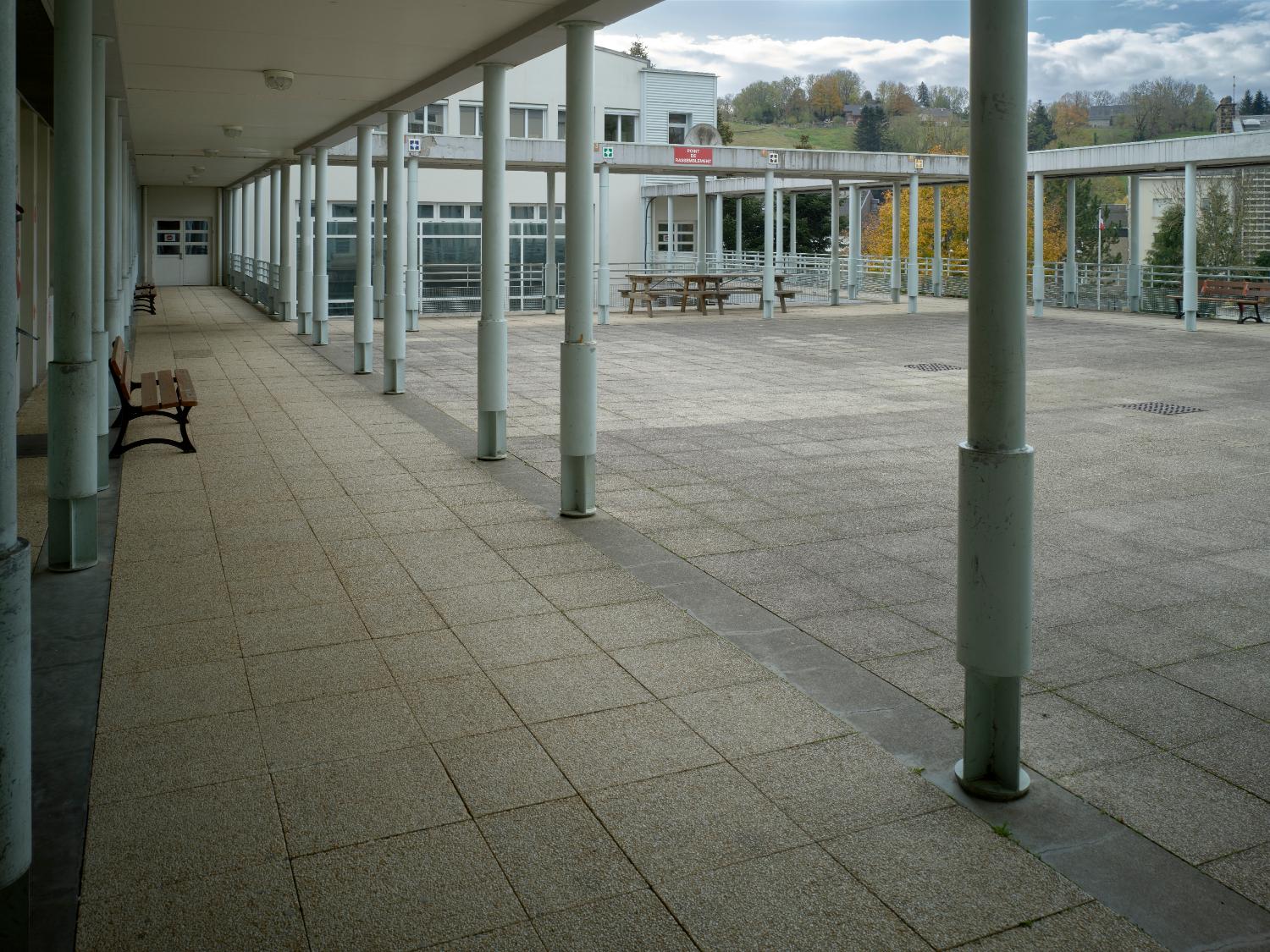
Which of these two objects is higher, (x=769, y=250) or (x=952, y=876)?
(x=769, y=250)

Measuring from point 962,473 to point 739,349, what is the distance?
616 inches

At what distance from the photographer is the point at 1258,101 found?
300 ft

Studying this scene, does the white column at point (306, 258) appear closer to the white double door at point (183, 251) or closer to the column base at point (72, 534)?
the column base at point (72, 534)

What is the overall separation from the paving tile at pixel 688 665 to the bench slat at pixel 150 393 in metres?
5.78

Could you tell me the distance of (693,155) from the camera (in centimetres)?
2556

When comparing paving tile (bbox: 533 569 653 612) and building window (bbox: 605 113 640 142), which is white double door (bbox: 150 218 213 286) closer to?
building window (bbox: 605 113 640 142)

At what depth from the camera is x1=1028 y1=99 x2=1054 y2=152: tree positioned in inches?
3592

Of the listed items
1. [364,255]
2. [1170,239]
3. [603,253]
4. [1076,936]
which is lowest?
[1076,936]

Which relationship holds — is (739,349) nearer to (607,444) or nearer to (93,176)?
(607,444)

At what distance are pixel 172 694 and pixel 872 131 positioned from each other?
115m

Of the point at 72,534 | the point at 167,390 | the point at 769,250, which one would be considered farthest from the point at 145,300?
the point at 72,534

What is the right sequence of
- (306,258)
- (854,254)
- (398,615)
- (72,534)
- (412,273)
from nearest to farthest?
(398,615)
(72,534)
(306,258)
(412,273)
(854,254)

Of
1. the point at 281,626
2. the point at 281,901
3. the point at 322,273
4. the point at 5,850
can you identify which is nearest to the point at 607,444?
the point at 281,626

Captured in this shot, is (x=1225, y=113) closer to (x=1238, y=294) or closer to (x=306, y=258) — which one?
(x=1238, y=294)
